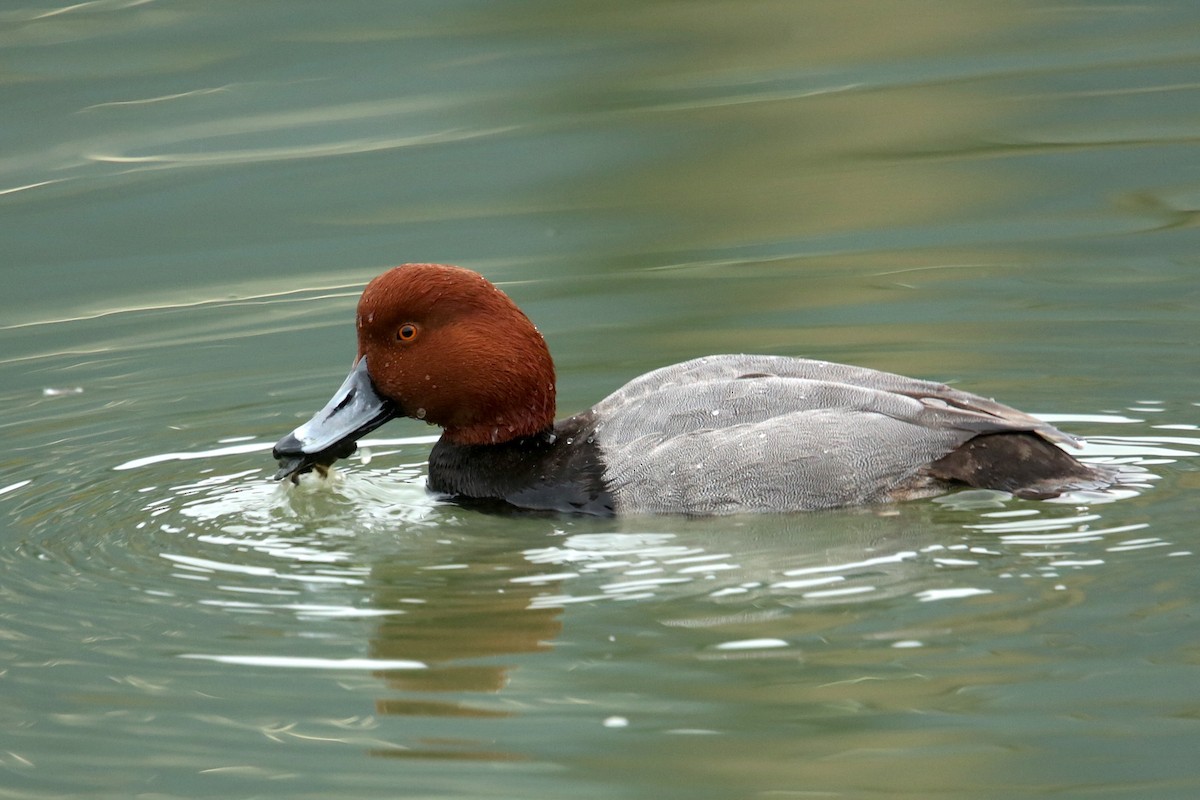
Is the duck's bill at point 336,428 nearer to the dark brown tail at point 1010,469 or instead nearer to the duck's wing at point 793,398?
the duck's wing at point 793,398

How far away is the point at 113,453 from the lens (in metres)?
7.39

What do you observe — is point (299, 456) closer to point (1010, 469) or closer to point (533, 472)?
point (533, 472)

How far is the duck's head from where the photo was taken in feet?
21.6

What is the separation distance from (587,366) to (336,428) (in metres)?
1.94

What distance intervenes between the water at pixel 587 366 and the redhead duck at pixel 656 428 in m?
0.14

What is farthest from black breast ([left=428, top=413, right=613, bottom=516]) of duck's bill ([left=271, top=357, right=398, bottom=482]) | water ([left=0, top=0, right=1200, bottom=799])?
duck's bill ([left=271, top=357, right=398, bottom=482])

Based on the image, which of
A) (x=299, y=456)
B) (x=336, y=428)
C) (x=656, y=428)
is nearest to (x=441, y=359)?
(x=336, y=428)

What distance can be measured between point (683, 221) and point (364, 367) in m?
3.64

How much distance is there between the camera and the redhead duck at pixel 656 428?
6090mm

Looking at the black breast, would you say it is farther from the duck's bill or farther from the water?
the duck's bill

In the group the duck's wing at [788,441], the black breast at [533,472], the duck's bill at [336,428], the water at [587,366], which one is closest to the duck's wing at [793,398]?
the duck's wing at [788,441]

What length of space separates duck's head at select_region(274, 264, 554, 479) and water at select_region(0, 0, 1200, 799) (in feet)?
1.19

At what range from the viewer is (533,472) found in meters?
6.55

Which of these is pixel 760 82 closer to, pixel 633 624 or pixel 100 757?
pixel 633 624
